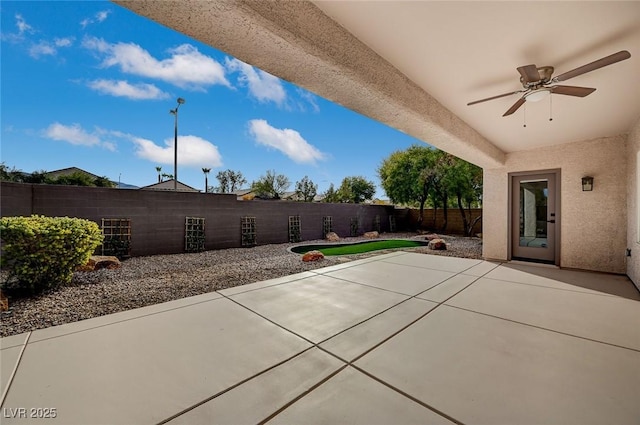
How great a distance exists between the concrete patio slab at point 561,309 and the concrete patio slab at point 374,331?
561 mm

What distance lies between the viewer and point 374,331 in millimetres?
2344

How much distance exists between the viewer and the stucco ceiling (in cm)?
192

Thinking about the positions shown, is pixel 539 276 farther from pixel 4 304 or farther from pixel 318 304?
pixel 4 304

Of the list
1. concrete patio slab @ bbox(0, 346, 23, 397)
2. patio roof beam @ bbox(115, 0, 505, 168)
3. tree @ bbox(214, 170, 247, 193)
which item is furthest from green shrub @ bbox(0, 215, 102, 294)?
tree @ bbox(214, 170, 247, 193)

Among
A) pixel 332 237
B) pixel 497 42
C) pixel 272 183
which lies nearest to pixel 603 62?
pixel 497 42

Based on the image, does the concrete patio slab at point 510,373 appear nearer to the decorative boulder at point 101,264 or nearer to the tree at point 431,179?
the decorative boulder at point 101,264

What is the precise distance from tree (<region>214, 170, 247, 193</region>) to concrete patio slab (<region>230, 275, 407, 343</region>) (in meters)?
26.7

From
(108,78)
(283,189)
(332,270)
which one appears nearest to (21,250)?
(332,270)

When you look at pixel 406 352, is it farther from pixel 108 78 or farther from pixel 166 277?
pixel 108 78

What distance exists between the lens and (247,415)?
1.37 m

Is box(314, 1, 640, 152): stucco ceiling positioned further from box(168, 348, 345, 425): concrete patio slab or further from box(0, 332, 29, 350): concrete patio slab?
box(0, 332, 29, 350): concrete patio slab

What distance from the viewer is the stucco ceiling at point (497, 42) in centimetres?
192

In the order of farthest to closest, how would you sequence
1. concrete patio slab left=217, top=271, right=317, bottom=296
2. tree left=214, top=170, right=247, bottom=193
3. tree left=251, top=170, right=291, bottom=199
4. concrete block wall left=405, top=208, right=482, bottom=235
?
1. tree left=214, top=170, right=247, bottom=193
2. tree left=251, top=170, right=291, bottom=199
3. concrete block wall left=405, top=208, right=482, bottom=235
4. concrete patio slab left=217, top=271, right=317, bottom=296

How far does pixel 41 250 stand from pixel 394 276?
5.10 m
